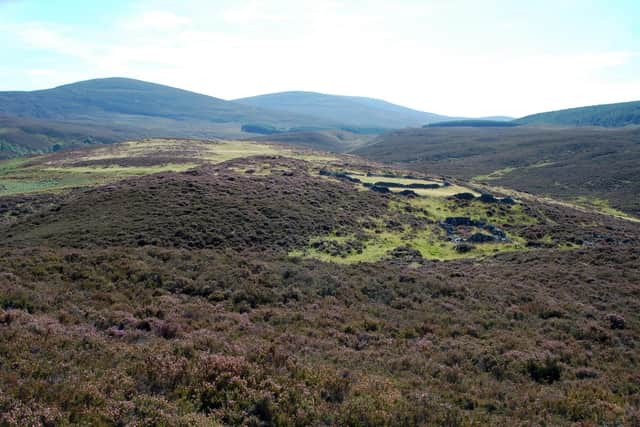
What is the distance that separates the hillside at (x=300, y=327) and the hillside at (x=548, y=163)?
59462 mm

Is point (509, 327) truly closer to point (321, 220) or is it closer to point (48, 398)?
point (48, 398)

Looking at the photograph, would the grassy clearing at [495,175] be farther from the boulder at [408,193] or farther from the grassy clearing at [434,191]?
the boulder at [408,193]

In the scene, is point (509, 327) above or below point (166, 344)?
below

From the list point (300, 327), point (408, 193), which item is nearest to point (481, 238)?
point (408, 193)

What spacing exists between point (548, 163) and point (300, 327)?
424 feet

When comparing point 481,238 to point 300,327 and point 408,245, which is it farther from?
point 300,327

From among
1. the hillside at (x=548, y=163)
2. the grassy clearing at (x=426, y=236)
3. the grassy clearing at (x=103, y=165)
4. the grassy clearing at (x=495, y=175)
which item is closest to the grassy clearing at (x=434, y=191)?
the grassy clearing at (x=426, y=236)

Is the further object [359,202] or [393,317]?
[359,202]

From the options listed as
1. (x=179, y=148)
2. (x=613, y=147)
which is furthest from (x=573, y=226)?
(x=613, y=147)

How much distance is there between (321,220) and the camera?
110ft

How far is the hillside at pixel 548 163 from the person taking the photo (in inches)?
3317

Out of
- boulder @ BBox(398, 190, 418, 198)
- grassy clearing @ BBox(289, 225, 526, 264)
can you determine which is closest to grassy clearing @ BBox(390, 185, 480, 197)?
boulder @ BBox(398, 190, 418, 198)

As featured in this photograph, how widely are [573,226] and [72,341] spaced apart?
44.1m

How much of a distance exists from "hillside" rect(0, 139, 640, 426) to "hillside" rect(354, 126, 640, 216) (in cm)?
5946
